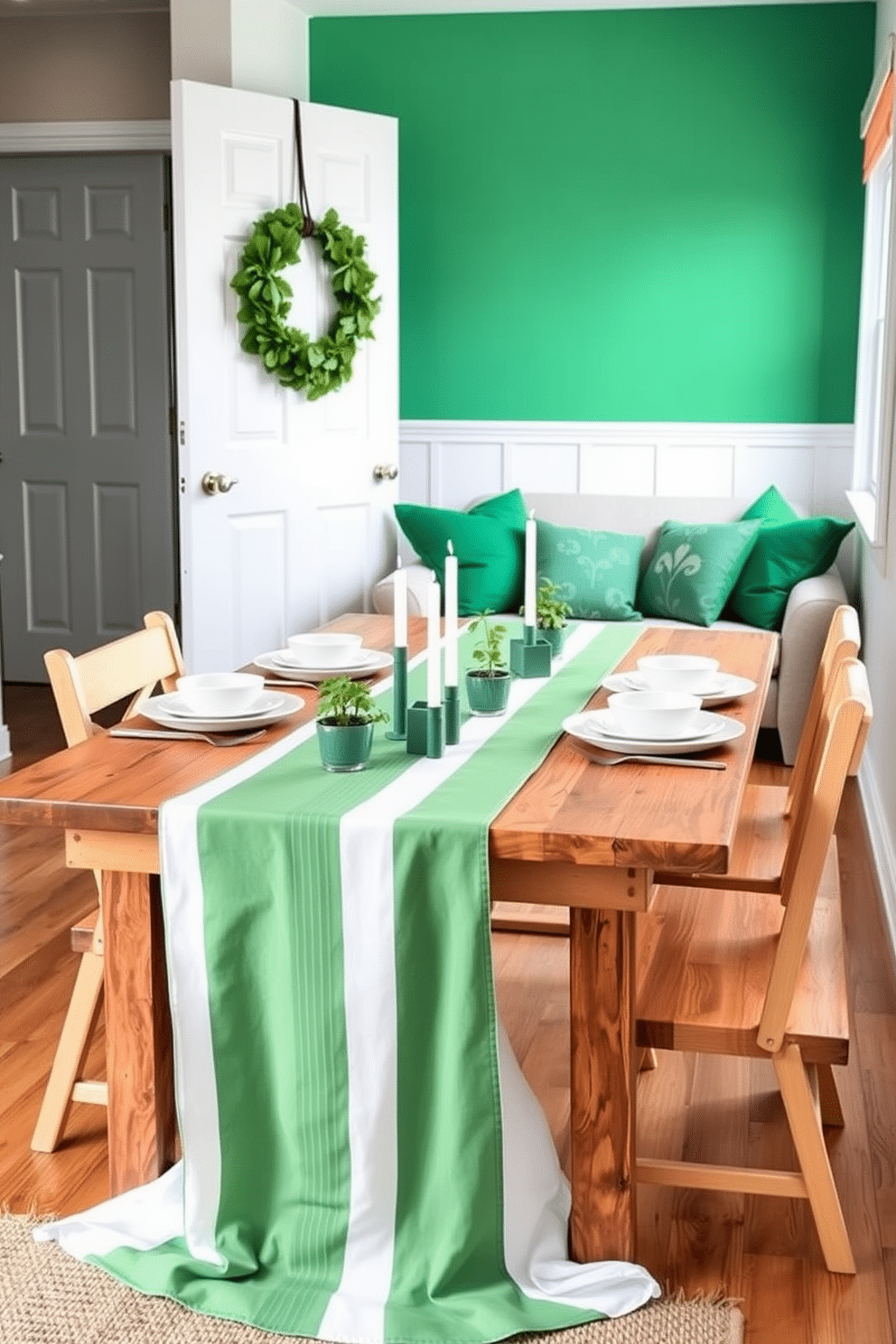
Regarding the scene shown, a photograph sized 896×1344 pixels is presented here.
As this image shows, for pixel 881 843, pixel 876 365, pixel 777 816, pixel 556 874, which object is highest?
pixel 876 365

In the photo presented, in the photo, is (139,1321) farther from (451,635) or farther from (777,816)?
(777,816)

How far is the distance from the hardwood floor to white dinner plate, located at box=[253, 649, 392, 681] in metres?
0.77

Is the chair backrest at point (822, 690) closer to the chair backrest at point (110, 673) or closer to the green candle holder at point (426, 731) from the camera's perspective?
the green candle holder at point (426, 731)

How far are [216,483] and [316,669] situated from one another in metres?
2.20

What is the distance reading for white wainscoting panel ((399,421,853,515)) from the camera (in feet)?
19.2

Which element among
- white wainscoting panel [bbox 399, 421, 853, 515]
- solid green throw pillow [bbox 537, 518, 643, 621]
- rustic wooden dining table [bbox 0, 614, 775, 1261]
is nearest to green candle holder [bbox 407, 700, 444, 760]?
rustic wooden dining table [bbox 0, 614, 775, 1261]

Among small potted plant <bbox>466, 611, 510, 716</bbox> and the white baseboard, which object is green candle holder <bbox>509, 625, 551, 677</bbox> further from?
the white baseboard

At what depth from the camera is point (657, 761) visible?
7.27 ft

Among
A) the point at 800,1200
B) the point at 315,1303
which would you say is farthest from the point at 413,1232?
the point at 800,1200

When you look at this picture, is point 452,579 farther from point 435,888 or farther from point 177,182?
point 177,182

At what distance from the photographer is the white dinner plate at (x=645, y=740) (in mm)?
2223

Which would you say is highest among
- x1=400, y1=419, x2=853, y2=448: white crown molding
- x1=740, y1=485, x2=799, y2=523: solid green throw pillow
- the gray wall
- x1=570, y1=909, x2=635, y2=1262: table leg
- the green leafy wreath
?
the gray wall

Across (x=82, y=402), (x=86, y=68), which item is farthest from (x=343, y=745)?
(x=86, y=68)

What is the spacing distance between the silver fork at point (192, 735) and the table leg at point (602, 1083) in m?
0.63
